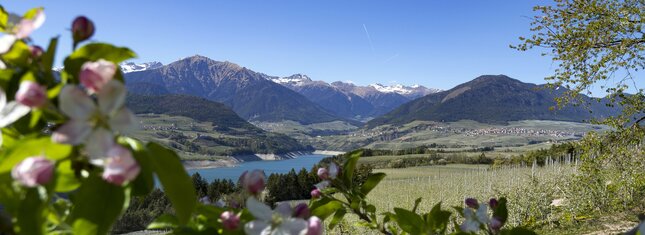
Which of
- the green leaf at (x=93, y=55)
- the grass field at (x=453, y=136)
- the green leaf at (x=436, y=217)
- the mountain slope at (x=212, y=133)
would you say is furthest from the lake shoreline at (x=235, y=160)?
the green leaf at (x=93, y=55)

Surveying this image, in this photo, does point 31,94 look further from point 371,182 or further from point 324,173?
point 371,182

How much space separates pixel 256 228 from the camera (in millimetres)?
771

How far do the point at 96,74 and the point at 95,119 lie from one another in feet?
0.20

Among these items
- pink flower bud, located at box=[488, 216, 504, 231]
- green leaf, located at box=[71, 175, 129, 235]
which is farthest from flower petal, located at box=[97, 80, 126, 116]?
pink flower bud, located at box=[488, 216, 504, 231]

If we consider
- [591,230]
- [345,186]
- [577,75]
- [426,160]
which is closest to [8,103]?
[345,186]

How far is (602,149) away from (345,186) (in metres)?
8.26

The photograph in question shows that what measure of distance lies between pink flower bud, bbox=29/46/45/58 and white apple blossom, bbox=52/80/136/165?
0.13 meters

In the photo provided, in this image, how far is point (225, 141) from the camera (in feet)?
441

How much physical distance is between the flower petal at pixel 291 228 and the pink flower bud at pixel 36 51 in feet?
1.50

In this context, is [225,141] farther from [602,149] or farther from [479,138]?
[602,149]

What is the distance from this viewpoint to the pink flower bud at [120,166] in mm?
539

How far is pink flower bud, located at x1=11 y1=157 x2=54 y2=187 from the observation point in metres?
0.53

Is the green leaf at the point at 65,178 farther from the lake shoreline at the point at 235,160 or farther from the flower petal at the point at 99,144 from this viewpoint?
the lake shoreline at the point at 235,160

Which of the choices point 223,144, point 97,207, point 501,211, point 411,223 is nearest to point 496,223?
point 501,211
